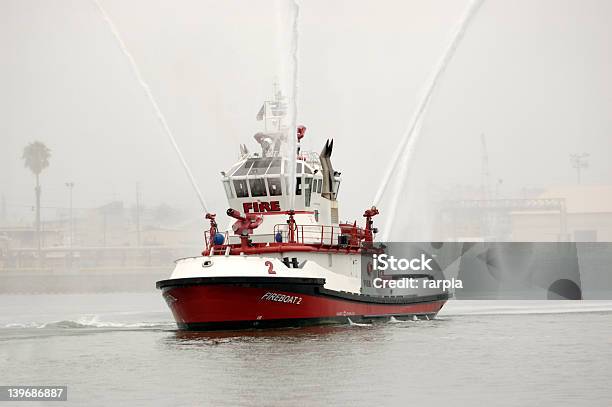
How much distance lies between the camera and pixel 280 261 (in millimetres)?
37375

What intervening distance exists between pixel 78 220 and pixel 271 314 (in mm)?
159341

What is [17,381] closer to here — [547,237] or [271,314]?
[271,314]

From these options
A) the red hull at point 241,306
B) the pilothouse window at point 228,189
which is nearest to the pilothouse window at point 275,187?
the pilothouse window at point 228,189

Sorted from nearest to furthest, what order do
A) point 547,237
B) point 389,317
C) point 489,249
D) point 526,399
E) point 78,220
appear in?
point 526,399 → point 389,317 → point 489,249 → point 547,237 → point 78,220

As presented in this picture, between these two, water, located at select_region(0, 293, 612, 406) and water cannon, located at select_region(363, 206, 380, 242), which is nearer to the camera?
water, located at select_region(0, 293, 612, 406)

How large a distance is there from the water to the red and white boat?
854 mm

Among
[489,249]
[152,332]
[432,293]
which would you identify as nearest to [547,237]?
[489,249]

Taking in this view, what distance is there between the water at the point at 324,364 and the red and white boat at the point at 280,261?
854 mm

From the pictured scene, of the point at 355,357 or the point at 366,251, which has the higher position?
the point at 366,251

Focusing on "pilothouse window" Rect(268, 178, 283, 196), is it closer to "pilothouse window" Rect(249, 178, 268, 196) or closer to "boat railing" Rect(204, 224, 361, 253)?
"pilothouse window" Rect(249, 178, 268, 196)

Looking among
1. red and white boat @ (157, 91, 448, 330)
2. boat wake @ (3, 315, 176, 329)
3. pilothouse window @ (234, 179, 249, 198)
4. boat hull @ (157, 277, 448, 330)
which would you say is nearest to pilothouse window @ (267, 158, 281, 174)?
red and white boat @ (157, 91, 448, 330)

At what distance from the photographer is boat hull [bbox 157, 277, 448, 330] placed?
35.7 m

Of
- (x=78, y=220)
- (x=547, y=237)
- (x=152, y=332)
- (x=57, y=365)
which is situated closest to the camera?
(x=57, y=365)

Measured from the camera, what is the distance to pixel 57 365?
2866 cm
